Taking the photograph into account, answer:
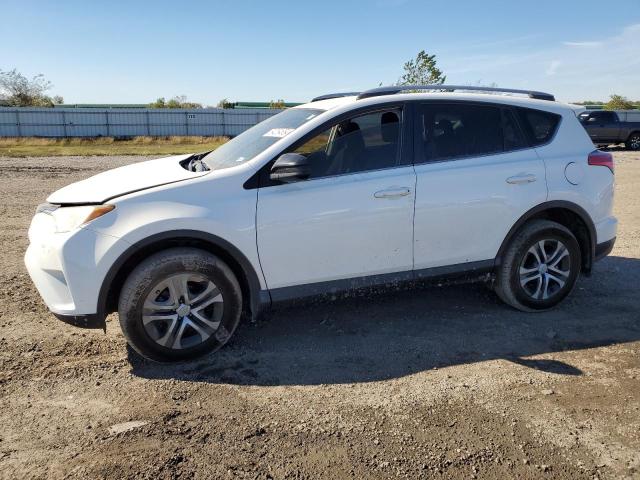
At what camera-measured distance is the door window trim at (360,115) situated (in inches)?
149

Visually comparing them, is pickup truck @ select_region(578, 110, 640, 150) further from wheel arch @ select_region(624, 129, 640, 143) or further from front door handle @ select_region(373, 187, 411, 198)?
front door handle @ select_region(373, 187, 411, 198)

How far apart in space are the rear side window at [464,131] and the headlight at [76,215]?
7.92ft

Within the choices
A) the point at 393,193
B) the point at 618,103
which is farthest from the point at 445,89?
the point at 618,103

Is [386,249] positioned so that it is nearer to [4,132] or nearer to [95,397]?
[95,397]

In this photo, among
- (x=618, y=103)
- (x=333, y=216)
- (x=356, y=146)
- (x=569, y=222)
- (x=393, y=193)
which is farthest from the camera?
(x=618, y=103)

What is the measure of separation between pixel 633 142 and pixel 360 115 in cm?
2423

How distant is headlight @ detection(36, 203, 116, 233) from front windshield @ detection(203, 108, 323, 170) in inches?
37.9

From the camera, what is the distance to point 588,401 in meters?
3.31

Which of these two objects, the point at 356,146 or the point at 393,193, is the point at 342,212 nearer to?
the point at 393,193

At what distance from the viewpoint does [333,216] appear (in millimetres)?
3867

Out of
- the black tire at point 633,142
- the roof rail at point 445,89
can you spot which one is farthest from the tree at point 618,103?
the roof rail at point 445,89

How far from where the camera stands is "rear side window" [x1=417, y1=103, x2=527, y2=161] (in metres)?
4.28

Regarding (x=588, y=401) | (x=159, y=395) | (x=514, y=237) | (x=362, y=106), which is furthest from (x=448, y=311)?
(x=159, y=395)

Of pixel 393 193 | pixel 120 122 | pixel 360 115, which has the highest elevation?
pixel 120 122
